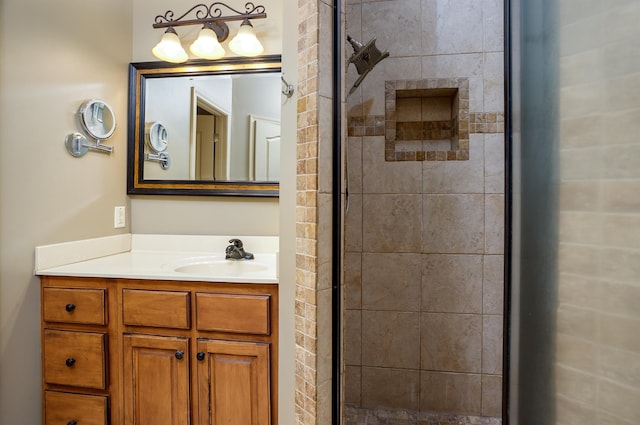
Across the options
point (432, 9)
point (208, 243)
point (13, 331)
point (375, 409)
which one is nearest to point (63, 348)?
point (13, 331)

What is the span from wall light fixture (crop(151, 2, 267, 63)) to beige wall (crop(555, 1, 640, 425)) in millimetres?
1527

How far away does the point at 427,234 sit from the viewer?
183 cm

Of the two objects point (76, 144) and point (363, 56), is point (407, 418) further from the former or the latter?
point (76, 144)

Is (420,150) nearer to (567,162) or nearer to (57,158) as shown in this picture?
(567,162)

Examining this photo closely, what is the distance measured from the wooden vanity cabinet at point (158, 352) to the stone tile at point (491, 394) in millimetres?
1225

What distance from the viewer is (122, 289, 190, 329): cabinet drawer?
53.6 inches

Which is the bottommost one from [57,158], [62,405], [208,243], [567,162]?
[62,405]

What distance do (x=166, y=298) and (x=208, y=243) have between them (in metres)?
0.53

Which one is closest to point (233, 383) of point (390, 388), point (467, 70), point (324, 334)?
point (324, 334)

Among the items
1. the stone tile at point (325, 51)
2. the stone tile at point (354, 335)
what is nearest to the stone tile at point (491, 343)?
the stone tile at point (354, 335)

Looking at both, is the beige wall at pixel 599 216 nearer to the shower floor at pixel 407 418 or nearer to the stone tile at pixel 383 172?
the stone tile at pixel 383 172

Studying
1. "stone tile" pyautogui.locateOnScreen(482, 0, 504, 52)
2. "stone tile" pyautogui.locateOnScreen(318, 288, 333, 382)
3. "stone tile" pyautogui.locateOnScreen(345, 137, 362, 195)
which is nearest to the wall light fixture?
"stone tile" pyautogui.locateOnScreen(345, 137, 362, 195)

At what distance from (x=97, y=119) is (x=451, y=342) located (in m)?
2.31

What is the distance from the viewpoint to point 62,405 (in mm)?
1440
